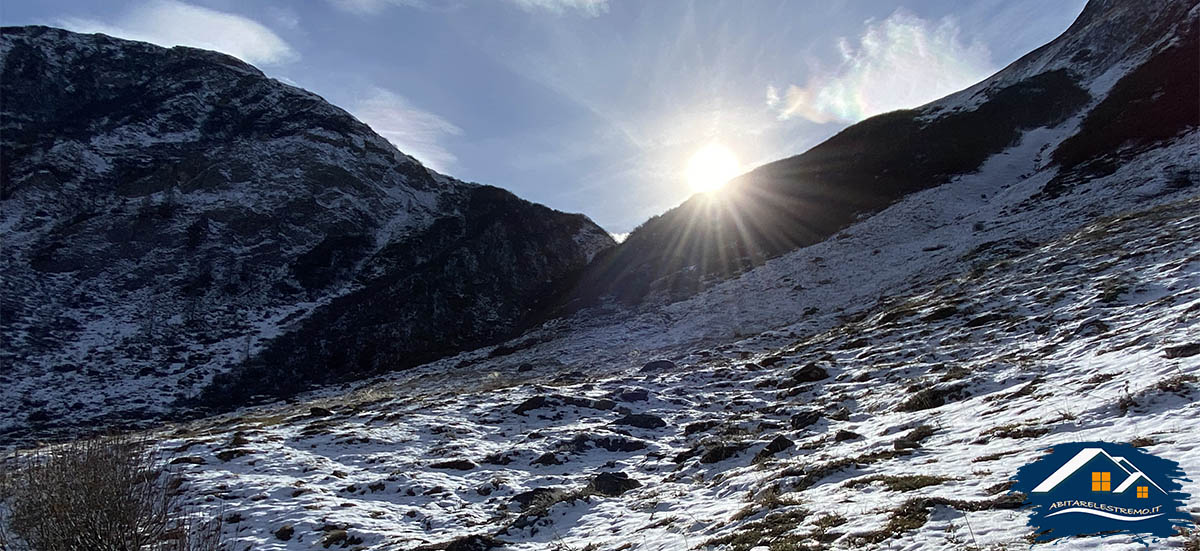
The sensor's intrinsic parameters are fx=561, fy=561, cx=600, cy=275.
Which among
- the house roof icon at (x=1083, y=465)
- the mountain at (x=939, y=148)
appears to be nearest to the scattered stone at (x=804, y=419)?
the house roof icon at (x=1083, y=465)

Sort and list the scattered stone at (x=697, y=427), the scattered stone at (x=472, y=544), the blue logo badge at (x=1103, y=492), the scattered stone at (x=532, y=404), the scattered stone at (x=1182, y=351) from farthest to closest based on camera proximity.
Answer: the scattered stone at (x=532, y=404), the scattered stone at (x=697, y=427), the scattered stone at (x=472, y=544), the scattered stone at (x=1182, y=351), the blue logo badge at (x=1103, y=492)

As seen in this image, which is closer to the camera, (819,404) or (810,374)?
(819,404)

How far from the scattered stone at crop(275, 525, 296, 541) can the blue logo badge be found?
37.8 feet

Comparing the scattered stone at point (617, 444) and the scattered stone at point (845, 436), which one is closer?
the scattered stone at point (845, 436)

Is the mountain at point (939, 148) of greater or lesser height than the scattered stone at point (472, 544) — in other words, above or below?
above

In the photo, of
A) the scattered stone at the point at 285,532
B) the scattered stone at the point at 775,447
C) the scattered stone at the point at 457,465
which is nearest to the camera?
the scattered stone at the point at 285,532

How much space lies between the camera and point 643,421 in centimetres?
1692

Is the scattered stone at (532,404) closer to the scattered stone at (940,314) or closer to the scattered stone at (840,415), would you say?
the scattered stone at (840,415)

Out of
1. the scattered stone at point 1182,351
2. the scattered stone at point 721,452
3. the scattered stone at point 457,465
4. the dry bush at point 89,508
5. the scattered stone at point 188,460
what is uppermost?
the dry bush at point 89,508

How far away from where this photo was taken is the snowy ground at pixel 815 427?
754cm

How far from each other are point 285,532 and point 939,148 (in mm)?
58660

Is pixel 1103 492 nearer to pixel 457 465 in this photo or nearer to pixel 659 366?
pixel 457 465

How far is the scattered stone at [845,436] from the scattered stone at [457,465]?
28.4ft

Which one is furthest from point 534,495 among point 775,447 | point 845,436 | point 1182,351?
point 1182,351
